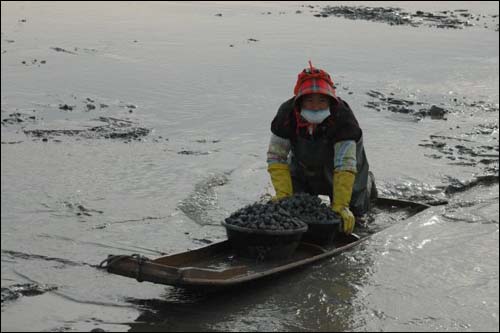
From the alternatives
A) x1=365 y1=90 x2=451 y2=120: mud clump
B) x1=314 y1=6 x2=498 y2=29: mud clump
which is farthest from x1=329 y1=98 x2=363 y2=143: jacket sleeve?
x1=314 y1=6 x2=498 y2=29: mud clump

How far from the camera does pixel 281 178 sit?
688 cm

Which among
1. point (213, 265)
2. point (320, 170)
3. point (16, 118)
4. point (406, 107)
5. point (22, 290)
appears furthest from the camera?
point (406, 107)

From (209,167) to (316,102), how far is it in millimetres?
2590

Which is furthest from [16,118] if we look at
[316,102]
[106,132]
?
[316,102]

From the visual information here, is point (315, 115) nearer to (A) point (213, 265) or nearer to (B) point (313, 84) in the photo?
(B) point (313, 84)

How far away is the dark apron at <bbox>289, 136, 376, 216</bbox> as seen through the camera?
22.4ft

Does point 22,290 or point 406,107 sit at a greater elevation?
point 406,107

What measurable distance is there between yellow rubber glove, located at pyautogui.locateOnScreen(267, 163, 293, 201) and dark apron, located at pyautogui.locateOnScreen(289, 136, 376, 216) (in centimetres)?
19

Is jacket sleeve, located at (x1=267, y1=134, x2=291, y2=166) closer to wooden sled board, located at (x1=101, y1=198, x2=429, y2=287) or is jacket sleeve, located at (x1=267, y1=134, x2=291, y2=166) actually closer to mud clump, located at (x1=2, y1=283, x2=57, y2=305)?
wooden sled board, located at (x1=101, y1=198, x2=429, y2=287)

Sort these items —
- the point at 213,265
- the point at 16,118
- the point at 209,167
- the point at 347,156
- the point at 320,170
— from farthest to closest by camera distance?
the point at 16,118 → the point at 209,167 → the point at 320,170 → the point at 347,156 → the point at 213,265

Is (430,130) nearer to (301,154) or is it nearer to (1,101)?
(301,154)

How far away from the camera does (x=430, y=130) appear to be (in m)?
11.2

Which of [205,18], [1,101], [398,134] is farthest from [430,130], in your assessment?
[205,18]

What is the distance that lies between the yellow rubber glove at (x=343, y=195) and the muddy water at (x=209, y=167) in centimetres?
27
